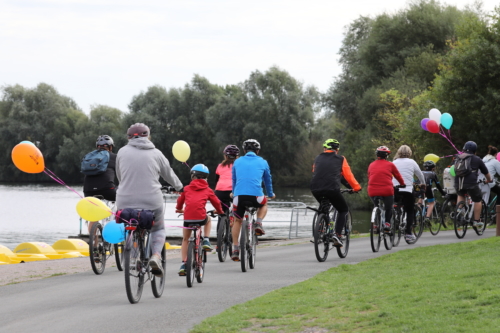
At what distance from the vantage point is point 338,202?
11.9 meters

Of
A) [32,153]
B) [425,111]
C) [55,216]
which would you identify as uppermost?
[425,111]

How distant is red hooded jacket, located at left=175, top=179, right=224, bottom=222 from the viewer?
30.8 feet

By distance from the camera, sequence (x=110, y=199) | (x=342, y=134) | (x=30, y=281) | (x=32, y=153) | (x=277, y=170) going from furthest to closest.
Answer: (x=277, y=170) < (x=342, y=134) < (x=110, y=199) < (x=30, y=281) < (x=32, y=153)

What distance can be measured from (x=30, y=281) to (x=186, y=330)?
178 inches

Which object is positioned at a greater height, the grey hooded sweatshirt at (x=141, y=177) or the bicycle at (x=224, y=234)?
the grey hooded sweatshirt at (x=141, y=177)

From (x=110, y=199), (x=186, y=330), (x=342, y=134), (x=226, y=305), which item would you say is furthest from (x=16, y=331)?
(x=342, y=134)

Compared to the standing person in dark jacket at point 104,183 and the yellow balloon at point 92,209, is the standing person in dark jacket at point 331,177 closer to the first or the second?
the standing person in dark jacket at point 104,183

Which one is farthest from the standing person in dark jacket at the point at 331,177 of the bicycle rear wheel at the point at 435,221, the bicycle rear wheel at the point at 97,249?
the bicycle rear wheel at the point at 435,221

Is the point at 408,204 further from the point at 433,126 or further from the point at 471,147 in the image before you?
the point at 433,126

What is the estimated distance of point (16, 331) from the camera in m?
6.71

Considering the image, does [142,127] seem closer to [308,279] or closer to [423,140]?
[308,279]

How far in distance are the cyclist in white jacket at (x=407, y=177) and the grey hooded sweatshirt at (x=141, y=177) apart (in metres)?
6.98

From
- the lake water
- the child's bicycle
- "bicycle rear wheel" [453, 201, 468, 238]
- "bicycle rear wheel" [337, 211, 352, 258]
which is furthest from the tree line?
the child's bicycle

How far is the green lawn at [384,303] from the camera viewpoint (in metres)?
6.20
